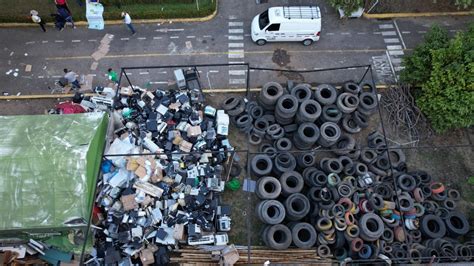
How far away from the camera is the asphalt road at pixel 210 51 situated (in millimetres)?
21562

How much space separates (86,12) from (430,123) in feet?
72.6

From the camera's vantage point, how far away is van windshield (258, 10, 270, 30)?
71.2 feet

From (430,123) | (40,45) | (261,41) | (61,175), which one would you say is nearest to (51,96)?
(40,45)

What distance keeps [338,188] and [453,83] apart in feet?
25.4

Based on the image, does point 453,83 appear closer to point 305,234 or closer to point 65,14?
point 305,234

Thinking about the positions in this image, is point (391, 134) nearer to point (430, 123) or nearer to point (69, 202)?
point (430, 123)

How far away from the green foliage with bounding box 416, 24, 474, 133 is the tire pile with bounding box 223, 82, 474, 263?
2888mm

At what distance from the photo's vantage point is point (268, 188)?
58.0 ft

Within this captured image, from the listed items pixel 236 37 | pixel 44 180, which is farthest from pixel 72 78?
pixel 236 37

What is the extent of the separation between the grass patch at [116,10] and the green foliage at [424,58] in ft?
42.5

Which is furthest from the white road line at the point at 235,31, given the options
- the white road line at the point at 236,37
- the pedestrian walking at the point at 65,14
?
the pedestrian walking at the point at 65,14

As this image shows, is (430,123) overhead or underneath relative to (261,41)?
underneath

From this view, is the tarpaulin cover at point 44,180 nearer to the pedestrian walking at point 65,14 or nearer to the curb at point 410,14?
the pedestrian walking at point 65,14

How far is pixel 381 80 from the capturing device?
21.5m
